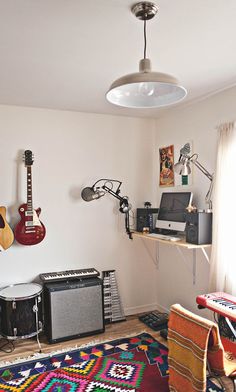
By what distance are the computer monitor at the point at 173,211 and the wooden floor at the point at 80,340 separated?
1.12 m

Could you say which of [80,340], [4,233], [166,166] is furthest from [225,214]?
[4,233]

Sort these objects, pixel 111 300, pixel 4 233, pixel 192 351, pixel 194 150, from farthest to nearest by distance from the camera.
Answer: pixel 111 300 → pixel 194 150 → pixel 4 233 → pixel 192 351

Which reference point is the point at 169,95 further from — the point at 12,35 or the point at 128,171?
the point at 128,171

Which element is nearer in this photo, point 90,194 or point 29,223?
point 29,223

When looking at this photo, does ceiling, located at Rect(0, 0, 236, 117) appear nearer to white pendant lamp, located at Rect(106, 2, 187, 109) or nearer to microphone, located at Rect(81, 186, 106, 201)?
white pendant lamp, located at Rect(106, 2, 187, 109)

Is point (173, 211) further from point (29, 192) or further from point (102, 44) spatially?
point (102, 44)

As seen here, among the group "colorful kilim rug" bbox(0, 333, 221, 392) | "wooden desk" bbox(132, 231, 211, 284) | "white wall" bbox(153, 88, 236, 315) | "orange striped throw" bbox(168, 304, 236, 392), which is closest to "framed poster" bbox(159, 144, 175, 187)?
"white wall" bbox(153, 88, 236, 315)

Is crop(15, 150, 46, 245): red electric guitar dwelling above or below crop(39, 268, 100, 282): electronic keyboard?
above

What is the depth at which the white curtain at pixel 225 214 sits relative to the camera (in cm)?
273

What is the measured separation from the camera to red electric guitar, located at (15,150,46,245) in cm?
322

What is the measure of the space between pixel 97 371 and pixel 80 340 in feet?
1.96

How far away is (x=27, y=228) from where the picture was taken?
3.23 metres

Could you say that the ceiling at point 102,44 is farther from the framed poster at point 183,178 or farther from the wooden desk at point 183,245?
the wooden desk at point 183,245

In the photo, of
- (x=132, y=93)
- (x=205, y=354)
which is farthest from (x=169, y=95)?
(x=205, y=354)
